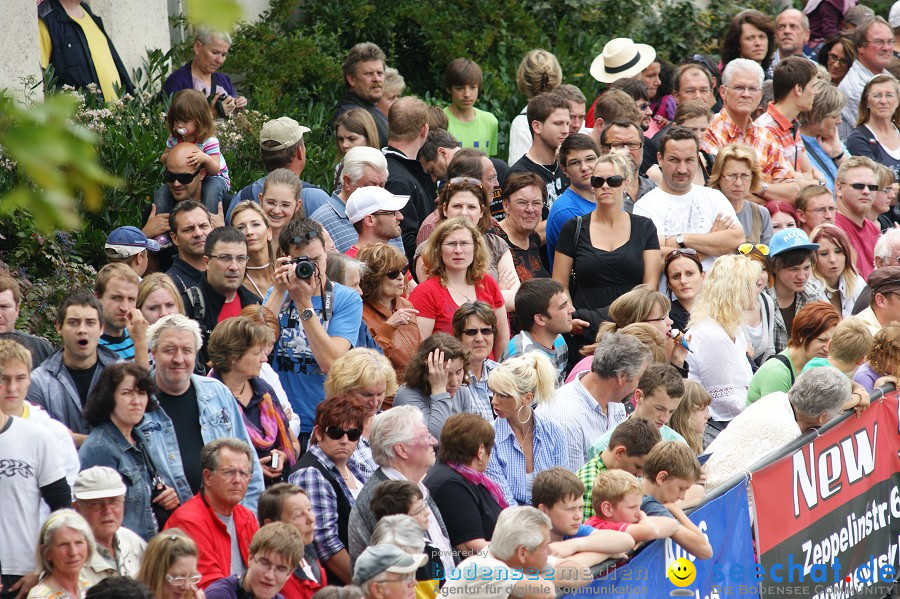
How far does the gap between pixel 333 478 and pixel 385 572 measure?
101 centimetres

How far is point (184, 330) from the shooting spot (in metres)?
6.43

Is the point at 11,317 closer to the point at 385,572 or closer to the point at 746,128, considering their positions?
the point at 385,572

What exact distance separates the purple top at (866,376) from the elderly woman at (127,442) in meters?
4.44

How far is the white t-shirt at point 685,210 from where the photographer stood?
32.6 ft

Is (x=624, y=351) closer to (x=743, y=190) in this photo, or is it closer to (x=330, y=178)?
(x=743, y=190)

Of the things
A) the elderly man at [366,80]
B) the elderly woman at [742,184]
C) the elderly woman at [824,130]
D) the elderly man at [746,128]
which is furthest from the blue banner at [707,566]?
the elderly woman at [824,130]

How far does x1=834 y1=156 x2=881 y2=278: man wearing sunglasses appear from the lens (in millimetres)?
11031

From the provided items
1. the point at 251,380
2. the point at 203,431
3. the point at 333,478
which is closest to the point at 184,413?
the point at 203,431

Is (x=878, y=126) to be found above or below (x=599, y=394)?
above

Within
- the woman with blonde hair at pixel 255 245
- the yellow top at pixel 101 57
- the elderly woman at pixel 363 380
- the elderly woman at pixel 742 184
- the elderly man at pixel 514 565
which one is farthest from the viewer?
the yellow top at pixel 101 57

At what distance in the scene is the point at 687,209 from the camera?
9969 millimetres

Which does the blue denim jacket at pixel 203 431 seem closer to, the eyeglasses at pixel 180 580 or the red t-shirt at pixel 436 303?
the eyeglasses at pixel 180 580

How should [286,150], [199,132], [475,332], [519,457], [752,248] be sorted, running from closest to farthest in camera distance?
[519,457], [475,332], [199,132], [286,150], [752,248]

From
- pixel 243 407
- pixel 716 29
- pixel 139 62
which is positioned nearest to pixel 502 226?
pixel 243 407
